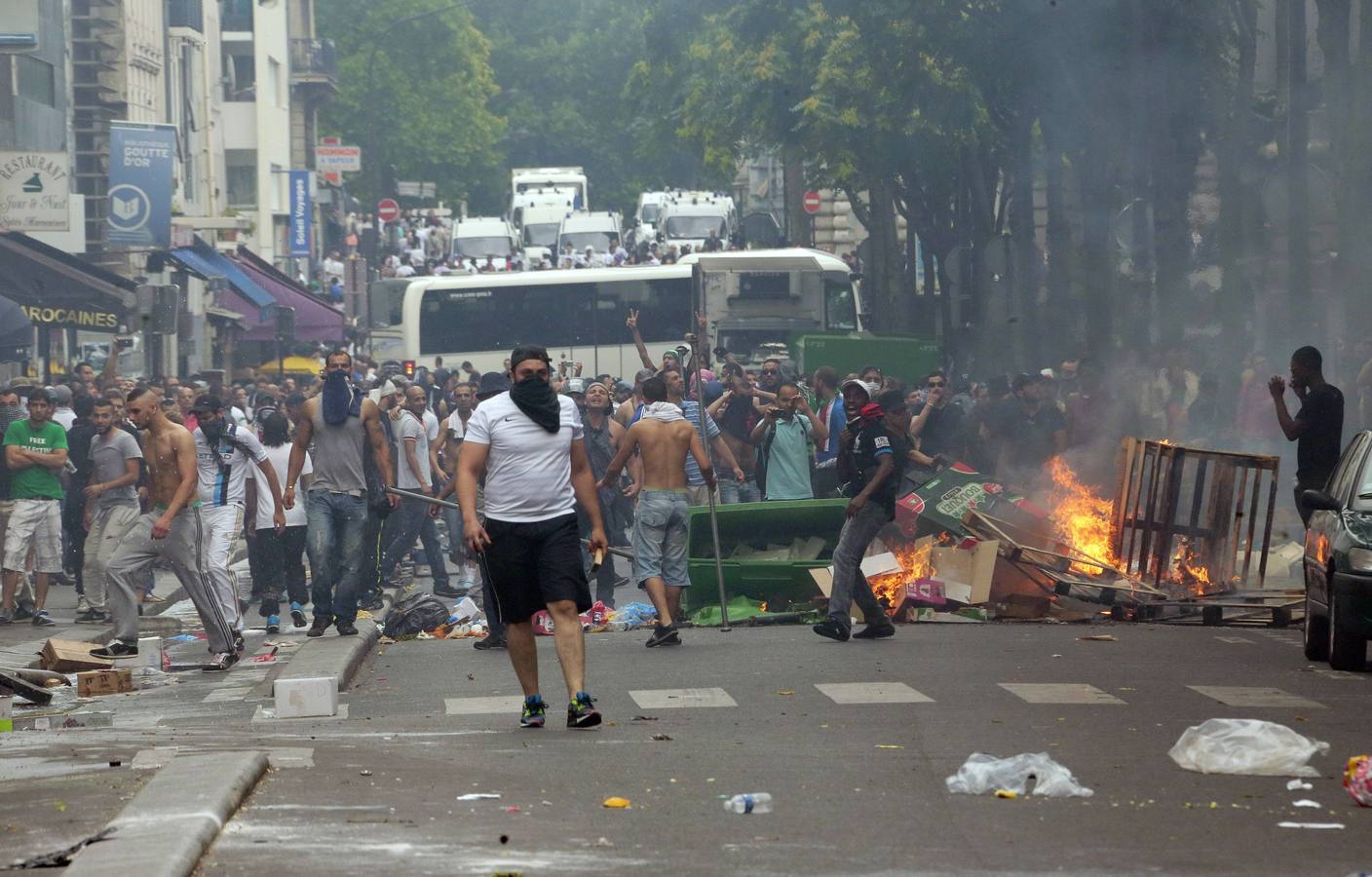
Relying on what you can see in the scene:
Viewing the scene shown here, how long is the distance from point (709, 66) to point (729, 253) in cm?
303

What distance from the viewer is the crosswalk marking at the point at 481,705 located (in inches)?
371

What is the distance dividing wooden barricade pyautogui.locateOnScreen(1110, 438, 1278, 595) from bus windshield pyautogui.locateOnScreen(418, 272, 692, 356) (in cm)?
2415

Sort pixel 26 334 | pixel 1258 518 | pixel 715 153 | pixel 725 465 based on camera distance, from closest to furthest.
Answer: pixel 725 465 < pixel 1258 518 < pixel 26 334 < pixel 715 153

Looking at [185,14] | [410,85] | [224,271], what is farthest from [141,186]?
[410,85]

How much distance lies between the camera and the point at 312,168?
62.3 metres

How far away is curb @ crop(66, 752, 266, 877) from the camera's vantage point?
17.5ft

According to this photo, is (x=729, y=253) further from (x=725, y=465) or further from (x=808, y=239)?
(x=725, y=465)

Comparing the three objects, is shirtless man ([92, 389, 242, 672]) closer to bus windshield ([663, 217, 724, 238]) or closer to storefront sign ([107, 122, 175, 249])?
storefront sign ([107, 122, 175, 249])

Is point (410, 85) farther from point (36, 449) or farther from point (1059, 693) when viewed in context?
point (1059, 693)

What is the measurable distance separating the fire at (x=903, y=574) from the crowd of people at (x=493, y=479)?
2.34ft

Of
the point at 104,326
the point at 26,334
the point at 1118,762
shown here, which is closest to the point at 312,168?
the point at 104,326

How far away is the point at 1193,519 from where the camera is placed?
44.5 ft

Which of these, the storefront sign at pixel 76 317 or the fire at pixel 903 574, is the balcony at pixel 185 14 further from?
the fire at pixel 903 574

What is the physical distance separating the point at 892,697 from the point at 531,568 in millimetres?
1771
